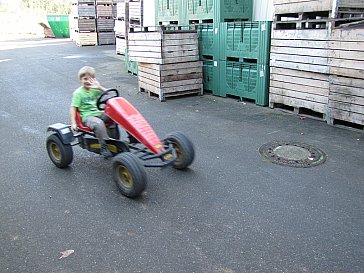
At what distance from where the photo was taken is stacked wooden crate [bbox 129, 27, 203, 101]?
9.12 metres

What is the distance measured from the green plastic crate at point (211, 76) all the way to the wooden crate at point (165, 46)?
1.28 ft

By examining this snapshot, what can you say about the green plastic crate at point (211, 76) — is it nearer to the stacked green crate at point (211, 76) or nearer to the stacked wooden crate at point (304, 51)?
the stacked green crate at point (211, 76)

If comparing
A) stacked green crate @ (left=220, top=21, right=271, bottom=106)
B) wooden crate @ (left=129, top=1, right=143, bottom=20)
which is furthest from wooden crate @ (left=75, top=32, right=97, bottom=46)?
stacked green crate @ (left=220, top=21, right=271, bottom=106)

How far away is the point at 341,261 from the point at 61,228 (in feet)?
8.80

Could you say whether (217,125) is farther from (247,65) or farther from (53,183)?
(53,183)

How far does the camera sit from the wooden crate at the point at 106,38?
24.0 m

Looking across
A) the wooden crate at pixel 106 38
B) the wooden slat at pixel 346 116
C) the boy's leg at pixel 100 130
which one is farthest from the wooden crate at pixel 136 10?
the wooden crate at pixel 106 38

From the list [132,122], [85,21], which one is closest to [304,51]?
[132,122]

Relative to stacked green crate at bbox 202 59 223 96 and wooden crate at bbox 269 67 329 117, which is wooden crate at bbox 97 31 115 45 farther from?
wooden crate at bbox 269 67 329 117

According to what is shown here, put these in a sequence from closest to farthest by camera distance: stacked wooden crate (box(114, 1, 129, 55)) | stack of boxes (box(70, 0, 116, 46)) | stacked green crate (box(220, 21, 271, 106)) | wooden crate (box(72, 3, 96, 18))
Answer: stacked green crate (box(220, 21, 271, 106))
stacked wooden crate (box(114, 1, 129, 55))
wooden crate (box(72, 3, 96, 18))
stack of boxes (box(70, 0, 116, 46))

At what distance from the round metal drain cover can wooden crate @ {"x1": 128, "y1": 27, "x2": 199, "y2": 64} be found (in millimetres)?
4175

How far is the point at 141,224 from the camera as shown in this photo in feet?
12.4

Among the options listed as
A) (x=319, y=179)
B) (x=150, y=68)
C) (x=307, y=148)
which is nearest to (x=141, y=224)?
(x=319, y=179)

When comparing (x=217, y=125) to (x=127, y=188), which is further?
(x=217, y=125)
